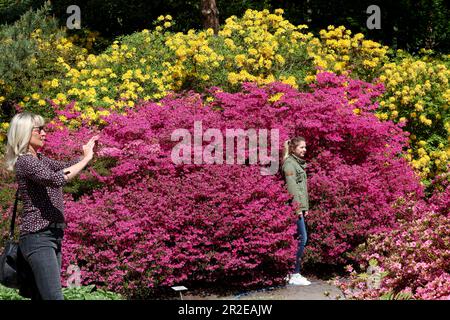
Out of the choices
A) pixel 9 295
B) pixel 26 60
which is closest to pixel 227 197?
pixel 9 295

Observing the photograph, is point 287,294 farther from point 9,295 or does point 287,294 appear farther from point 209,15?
point 209,15

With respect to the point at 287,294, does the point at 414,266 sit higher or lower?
higher

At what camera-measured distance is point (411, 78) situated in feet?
36.5

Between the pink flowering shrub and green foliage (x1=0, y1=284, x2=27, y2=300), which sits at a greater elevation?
the pink flowering shrub

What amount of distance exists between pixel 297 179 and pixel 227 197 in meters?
0.85

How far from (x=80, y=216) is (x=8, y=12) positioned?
1106cm

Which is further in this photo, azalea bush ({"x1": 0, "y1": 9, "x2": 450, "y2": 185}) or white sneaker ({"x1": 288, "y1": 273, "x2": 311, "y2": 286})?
azalea bush ({"x1": 0, "y1": 9, "x2": 450, "y2": 185})

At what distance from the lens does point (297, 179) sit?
816 centimetres

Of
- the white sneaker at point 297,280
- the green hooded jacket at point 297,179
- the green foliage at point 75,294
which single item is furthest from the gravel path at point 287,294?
the green foliage at point 75,294

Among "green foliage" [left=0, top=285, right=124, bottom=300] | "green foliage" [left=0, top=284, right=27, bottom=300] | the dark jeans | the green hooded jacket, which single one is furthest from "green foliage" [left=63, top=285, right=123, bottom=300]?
the green hooded jacket

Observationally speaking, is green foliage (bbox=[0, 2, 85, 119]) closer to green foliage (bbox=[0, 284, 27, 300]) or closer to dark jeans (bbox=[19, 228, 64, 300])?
green foliage (bbox=[0, 284, 27, 300])

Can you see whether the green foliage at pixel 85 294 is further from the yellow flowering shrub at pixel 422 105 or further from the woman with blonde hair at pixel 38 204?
the yellow flowering shrub at pixel 422 105

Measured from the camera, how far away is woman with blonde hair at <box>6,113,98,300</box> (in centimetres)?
482

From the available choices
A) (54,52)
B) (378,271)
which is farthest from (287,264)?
(54,52)
